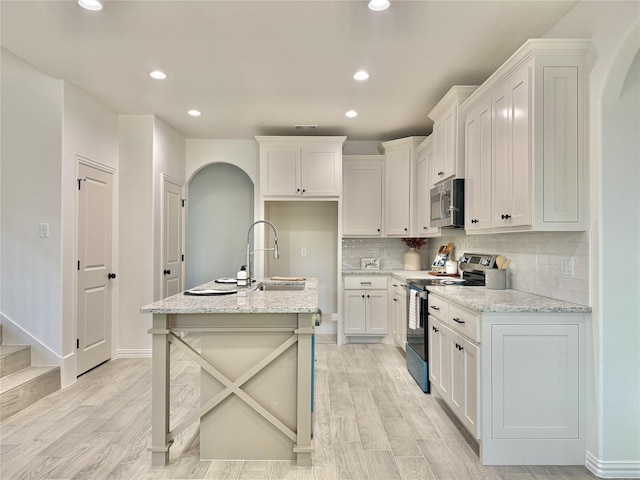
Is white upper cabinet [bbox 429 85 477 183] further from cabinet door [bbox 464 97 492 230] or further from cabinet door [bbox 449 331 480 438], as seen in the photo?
cabinet door [bbox 449 331 480 438]

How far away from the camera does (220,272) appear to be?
19.9ft

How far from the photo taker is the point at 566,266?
2.42 meters

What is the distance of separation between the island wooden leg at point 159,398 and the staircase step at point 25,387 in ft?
4.85

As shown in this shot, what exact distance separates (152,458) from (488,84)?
325 cm

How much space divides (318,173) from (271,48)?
7.13 ft

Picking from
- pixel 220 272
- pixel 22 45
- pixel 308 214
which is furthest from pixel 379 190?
pixel 22 45

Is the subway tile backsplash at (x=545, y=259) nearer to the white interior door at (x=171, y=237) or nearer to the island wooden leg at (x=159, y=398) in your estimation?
the island wooden leg at (x=159, y=398)

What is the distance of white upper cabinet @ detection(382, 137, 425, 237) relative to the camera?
4949mm

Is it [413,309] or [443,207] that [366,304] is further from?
[443,207]

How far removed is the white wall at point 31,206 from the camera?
3.52 metres

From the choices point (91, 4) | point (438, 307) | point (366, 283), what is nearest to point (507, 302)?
point (438, 307)

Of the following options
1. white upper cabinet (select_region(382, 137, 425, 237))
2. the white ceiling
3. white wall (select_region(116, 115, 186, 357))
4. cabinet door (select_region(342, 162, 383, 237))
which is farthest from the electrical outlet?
white wall (select_region(116, 115, 186, 357))

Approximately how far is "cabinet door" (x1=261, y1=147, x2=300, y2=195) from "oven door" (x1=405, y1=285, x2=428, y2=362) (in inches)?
80.2

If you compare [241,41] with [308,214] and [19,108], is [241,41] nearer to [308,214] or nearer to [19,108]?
[19,108]
